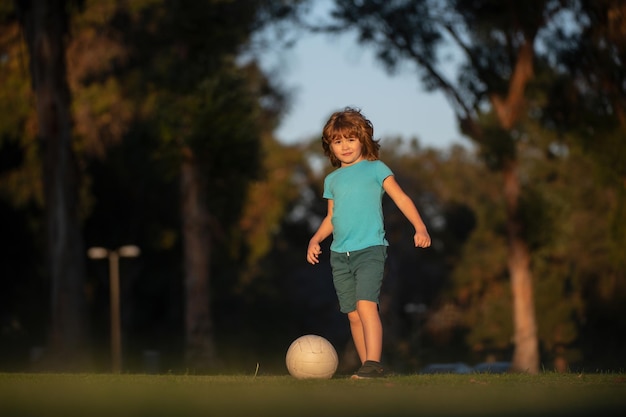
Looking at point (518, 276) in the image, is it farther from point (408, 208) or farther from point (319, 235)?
point (408, 208)

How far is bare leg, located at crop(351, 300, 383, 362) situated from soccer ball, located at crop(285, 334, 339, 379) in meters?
0.29

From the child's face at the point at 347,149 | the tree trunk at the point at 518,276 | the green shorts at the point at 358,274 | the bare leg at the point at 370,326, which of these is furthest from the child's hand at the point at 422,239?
the tree trunk at the point at 518,276

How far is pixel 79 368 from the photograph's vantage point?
2319cm

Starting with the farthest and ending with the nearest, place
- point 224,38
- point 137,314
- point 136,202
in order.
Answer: point 137,314, point 136,202, point 224,38

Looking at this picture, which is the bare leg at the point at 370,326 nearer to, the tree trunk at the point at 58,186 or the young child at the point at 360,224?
the young child at the point at 360,224

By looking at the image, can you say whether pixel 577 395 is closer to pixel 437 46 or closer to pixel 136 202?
pixel 437 46

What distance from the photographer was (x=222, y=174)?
31.0 m

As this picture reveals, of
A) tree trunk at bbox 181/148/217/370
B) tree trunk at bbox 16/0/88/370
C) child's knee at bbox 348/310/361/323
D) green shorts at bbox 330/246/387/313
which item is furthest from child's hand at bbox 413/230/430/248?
tree trunk at bbox 181/148/217/370

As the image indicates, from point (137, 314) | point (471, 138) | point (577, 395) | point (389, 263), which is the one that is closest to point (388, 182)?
point (577, 395)

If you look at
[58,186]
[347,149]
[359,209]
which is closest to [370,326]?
[359,209]

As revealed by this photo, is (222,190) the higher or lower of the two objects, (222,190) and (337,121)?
the higher

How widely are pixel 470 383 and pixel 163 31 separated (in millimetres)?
24235

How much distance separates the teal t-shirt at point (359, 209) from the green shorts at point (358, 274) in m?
0.06

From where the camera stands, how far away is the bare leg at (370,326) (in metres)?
8.83
